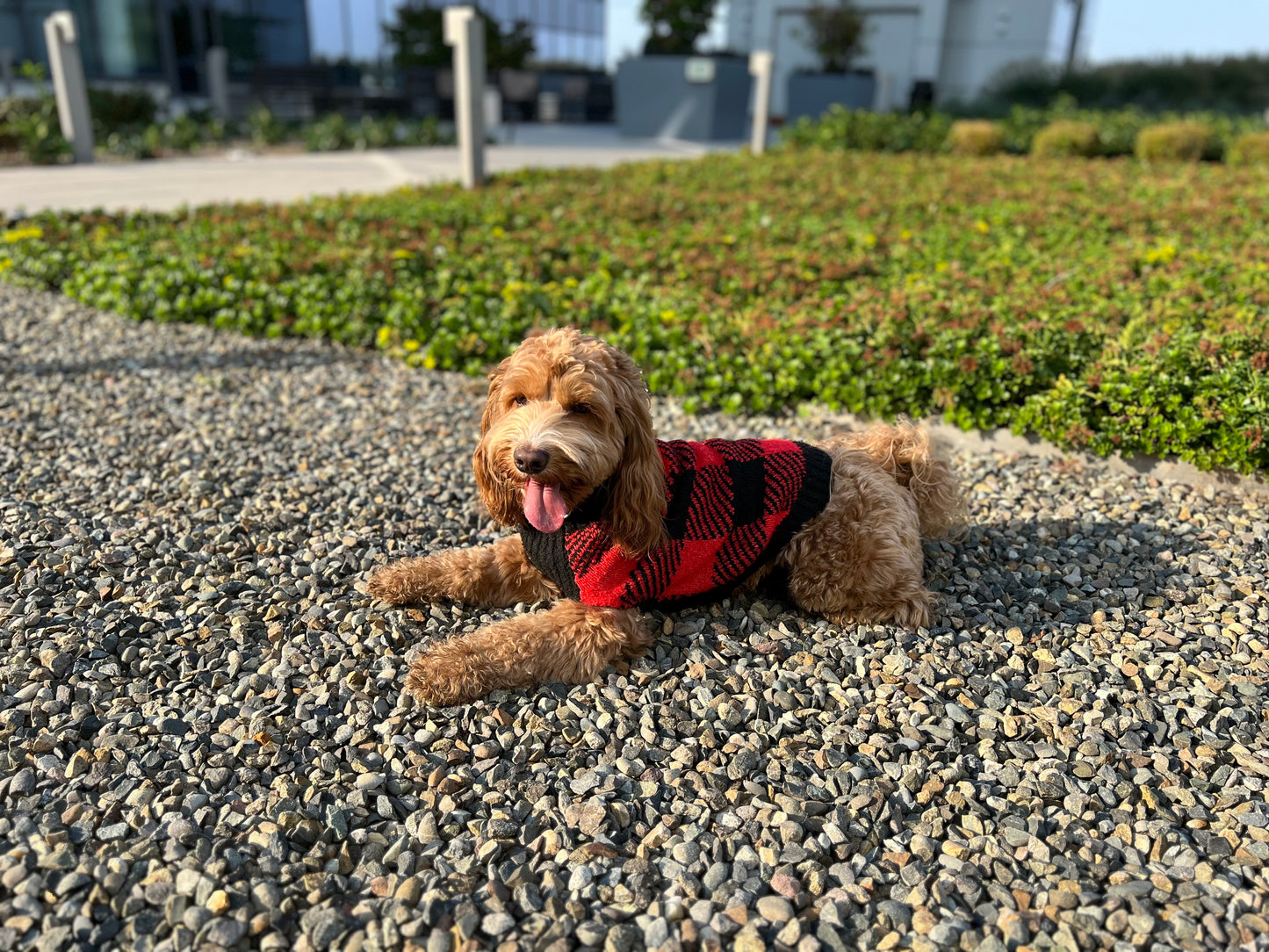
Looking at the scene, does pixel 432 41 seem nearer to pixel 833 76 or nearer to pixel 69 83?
pixel 833 76

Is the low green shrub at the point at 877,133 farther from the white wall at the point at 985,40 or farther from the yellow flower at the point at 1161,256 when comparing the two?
the white wall at the point at 985,40

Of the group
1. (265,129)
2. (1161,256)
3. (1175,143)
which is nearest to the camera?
(1161,256)

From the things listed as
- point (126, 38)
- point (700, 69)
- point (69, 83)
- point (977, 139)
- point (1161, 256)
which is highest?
point (126, 38)

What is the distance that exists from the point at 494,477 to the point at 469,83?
9991 millimetres

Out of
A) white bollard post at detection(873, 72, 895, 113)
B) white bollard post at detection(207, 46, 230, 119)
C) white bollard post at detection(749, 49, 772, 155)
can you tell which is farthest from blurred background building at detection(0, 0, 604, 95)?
white bollard post at detection(749, 49, 772, 155)

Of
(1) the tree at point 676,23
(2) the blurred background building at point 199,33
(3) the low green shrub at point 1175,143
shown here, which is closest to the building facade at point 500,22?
(2) the blurred background building at point 199,33

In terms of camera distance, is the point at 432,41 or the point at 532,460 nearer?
the point at 532,460

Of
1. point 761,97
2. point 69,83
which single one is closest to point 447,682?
point 69,83

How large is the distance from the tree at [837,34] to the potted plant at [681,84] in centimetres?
264

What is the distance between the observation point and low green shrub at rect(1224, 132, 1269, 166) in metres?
14.5

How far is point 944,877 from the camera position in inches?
96.7

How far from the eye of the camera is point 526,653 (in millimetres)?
3074

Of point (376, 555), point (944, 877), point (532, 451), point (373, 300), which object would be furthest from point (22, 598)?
point (373, 300)

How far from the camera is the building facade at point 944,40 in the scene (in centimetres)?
2722
